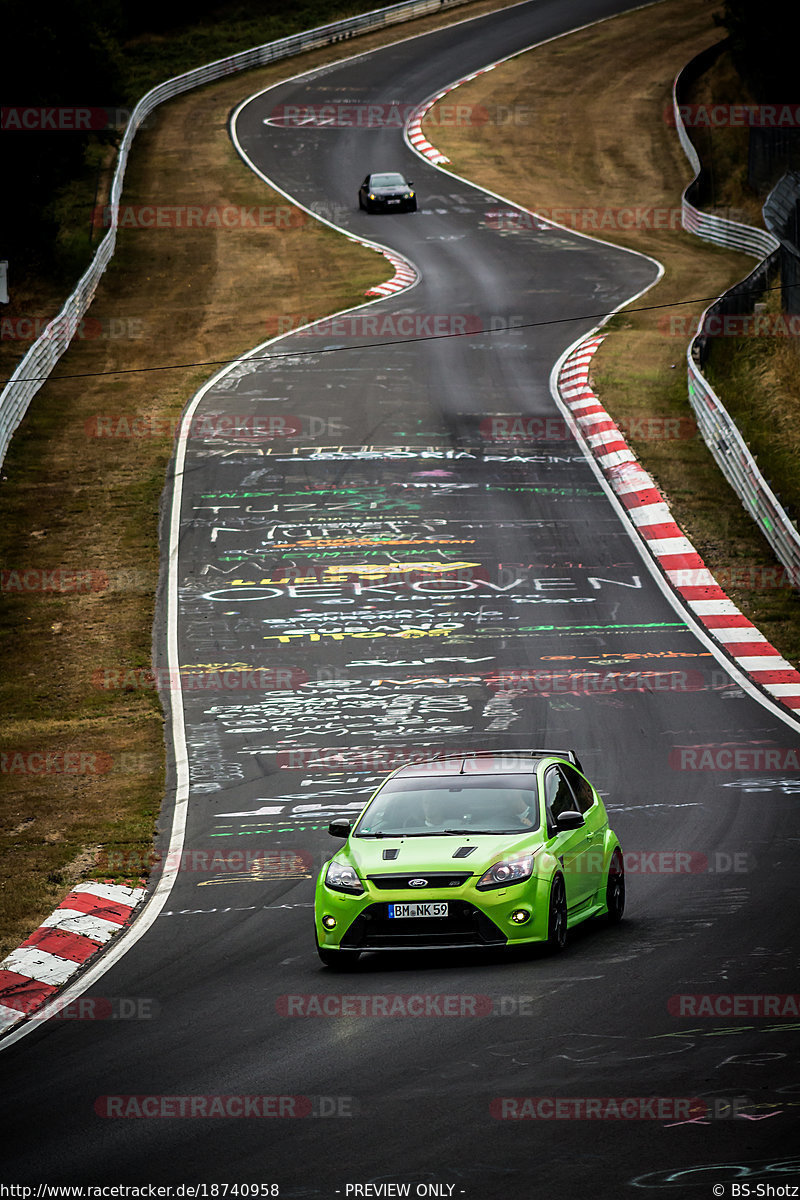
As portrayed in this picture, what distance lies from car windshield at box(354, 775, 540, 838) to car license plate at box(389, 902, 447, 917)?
0.81 m

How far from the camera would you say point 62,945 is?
13.5 meters

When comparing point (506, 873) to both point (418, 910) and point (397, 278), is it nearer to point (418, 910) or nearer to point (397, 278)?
point (418, 910)

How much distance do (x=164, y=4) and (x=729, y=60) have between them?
34.8 meters

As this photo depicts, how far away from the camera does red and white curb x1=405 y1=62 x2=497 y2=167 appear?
66.4 meters

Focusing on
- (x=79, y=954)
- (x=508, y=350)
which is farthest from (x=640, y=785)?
(x=508, y=350)

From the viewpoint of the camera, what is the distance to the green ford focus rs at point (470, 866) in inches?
444

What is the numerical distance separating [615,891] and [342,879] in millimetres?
2490

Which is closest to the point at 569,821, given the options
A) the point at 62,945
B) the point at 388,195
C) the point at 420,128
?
the point at 62,945

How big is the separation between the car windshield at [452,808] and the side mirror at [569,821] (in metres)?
0.21

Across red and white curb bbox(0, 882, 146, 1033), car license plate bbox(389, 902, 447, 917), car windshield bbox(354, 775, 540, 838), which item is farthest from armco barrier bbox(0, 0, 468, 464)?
car license plate bbox(389, 902, 447, 917)

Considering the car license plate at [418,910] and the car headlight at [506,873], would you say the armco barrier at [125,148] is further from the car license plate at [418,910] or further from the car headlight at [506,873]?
the car headlight at [506,873]

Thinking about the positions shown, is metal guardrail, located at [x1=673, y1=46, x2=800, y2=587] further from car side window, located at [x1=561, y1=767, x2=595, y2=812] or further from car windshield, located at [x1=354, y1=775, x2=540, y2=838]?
car windshield, located at [x1=354, y1=775, x2=540, y2=838]

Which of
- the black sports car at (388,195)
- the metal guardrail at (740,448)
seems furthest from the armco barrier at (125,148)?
the metal guardrail at (740,448)

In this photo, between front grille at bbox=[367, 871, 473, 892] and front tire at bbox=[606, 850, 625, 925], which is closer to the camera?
front grille at bbox=[367, 871, 473, 892]
